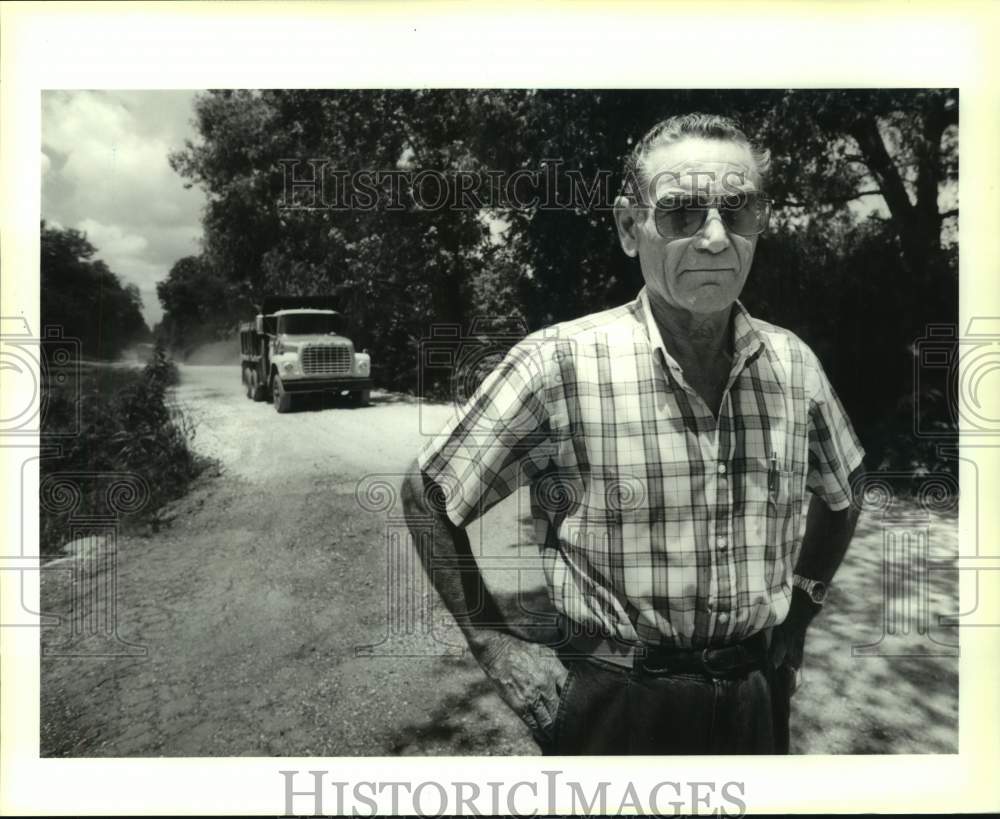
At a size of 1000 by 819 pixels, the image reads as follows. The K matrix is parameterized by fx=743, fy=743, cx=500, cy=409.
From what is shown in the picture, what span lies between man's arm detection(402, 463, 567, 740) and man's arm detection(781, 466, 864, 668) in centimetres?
98

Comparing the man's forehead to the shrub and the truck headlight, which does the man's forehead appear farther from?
the shrub

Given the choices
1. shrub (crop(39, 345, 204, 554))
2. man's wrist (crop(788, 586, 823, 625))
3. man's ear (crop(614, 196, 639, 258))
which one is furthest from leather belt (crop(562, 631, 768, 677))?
shrub (crop(39, 345, 204, 554))

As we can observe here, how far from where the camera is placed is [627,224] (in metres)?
2.73

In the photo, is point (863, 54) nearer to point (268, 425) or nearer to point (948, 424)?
point (948, 424)

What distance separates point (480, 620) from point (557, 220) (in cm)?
153

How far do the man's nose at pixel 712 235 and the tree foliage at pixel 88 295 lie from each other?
2.09 m

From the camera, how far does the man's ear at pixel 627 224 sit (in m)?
2.68

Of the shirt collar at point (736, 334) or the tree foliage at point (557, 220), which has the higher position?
the tree foliage at point (557, 220)

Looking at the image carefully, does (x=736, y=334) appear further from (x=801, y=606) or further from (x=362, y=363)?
(x=362, y=363)

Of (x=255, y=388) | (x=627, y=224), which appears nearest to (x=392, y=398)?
(x=255, y=388)

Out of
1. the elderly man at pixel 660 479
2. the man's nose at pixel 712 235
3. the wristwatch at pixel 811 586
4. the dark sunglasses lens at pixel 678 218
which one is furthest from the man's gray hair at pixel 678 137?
the wristwatch at pixel 811 586

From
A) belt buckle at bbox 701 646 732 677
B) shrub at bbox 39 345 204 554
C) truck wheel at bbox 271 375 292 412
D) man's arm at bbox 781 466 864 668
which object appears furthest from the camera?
truck wheel at bbox 271 375 292 412

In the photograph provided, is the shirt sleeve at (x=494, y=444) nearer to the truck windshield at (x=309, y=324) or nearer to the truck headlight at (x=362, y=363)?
the truck headlight at (x=362, y=363)

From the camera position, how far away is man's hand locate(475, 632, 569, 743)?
2391 millimetres
